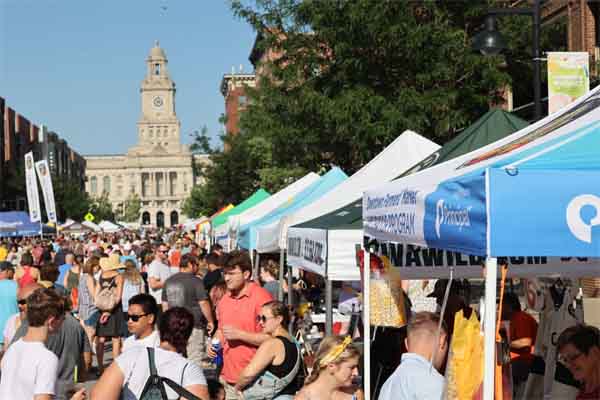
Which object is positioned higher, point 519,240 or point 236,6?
point 236,6

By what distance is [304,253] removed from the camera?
9.14 metres

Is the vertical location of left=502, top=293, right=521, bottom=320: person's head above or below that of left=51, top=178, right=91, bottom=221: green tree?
below

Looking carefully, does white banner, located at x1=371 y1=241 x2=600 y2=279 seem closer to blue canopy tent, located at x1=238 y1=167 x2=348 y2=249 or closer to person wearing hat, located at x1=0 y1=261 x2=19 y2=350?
person wearing hat, located at x1=0 y1=261 x2=19 y2=350

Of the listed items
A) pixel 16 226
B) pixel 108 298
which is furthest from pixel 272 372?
pixel 16 226

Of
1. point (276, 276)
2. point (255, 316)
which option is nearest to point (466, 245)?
point (255, 316)

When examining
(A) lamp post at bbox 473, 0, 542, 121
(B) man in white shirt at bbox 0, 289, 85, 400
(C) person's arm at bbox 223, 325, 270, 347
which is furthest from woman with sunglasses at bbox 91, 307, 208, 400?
(A) lamp post at bbox 473, 0, 542, 121

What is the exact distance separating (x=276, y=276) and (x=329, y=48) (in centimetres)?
628

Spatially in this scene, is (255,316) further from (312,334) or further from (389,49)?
(389,49)

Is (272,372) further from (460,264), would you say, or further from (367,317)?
(460,264)

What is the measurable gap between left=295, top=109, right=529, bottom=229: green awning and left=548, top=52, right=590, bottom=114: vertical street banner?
6.18 ft

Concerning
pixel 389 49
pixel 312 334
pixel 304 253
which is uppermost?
pixel 389 49

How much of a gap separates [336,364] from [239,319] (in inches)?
106

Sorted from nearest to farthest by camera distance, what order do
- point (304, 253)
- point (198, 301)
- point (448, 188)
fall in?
1. point (448, 188)
2. point (304, 253)
3. point (198, 301)

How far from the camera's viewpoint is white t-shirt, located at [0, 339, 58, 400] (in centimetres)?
503
